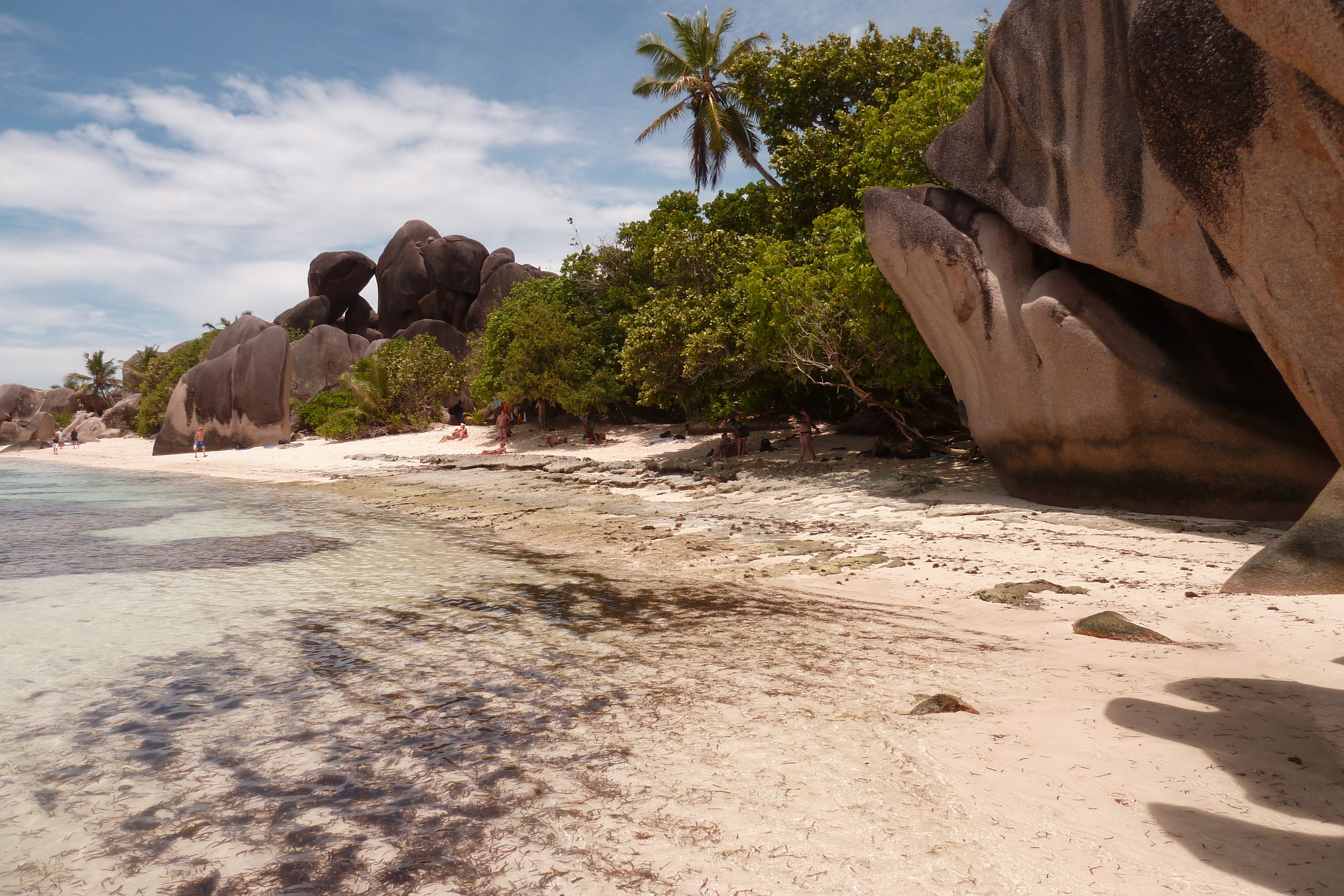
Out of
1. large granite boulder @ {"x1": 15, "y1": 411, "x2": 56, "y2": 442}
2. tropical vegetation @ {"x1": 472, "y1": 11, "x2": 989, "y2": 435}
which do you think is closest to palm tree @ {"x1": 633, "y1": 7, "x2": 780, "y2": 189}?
tropical vegetation @ {"x1": 472, "y1": 11, "x2": 989, "y2": 435}

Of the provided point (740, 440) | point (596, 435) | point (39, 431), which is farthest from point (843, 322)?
point (39, 431)

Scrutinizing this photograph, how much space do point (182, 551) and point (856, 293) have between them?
12199 millimetres

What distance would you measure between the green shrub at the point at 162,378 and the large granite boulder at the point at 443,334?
435 inches

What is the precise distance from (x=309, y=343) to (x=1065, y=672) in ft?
152

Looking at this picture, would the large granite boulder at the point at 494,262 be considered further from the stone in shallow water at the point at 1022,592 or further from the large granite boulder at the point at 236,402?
the stone in shallow water at the point at 1022,592

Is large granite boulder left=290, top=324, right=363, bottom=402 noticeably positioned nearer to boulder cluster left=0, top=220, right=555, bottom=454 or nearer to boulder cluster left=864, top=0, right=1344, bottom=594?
boulder cluster left=0, top=220, right=555, bottom=454

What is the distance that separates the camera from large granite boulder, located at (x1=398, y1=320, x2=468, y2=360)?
4644 centimetres

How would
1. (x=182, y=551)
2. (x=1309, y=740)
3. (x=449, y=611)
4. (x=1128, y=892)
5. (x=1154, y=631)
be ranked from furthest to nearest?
(x=182, y=551), (x=449, y=611), (x=1154, y=631), (x=1309, y=740), (x=1128, y=892)

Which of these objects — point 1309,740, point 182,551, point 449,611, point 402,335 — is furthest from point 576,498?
point 402,335

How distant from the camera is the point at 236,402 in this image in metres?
33.0

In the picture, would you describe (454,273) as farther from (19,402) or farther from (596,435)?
(19,402)

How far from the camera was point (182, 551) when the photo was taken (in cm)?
1072

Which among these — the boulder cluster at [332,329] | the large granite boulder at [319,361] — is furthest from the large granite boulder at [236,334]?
the large granite boulder at [319,361]

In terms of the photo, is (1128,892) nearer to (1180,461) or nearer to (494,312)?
(1180,461)
